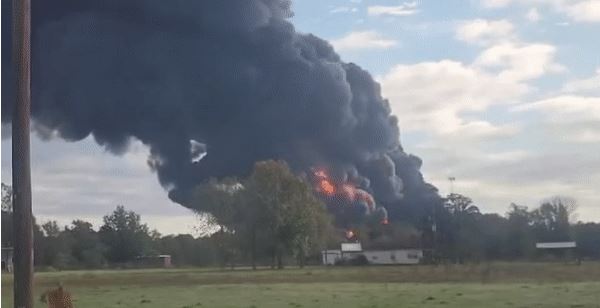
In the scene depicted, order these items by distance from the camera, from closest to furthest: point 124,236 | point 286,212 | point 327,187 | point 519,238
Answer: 1. point 519,238
2. point 286,212
3. point 124,236
4. point 327,187

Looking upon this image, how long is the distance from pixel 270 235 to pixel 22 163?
6087cm

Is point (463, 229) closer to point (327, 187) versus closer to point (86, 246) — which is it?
point (86, 246)

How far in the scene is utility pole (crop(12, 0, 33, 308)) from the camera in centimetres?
735

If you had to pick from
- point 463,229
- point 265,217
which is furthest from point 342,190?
point 265,217

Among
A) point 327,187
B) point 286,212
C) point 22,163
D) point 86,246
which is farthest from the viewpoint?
point 327,187

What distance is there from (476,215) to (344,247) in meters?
11.2

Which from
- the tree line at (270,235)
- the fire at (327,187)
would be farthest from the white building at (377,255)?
the fire at (327,187)

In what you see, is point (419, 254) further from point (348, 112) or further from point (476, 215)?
point (348, 112)

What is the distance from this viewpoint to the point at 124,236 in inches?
3022

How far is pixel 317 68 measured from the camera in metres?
108

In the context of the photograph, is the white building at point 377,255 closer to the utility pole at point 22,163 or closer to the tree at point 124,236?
the tree at point 124,236

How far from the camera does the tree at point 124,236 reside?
74.3m

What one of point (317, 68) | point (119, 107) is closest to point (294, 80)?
point (317, 68)

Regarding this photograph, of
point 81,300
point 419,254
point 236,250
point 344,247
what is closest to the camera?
point 81,300
